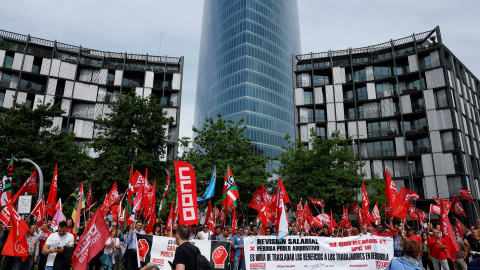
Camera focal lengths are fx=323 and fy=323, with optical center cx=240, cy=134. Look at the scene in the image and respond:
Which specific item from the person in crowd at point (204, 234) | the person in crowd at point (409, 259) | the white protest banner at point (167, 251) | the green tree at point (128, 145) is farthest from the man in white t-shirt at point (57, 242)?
the green tree at point (128, 145)

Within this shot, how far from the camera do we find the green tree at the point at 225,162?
2608cm

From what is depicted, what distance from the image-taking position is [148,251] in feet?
33.2

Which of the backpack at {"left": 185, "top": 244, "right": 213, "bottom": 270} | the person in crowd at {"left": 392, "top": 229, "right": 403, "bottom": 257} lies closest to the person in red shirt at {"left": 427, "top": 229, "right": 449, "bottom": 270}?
the person in crowd at {"left": 392, "top": 229, "right": 403, "bottom": 257}

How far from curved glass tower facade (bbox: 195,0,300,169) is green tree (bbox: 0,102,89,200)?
124 feet

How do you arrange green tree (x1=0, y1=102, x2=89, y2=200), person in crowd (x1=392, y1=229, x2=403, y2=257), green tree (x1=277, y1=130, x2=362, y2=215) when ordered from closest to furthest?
person in crowd (x1=392, y1=229, x2=403, y2=257) → green tree (x1=0, y1=102, x2=89, y2=200) → green tree (x1=277, y1=130, x2=362, y2=215)

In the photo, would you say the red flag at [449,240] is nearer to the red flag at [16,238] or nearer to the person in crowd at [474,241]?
the person in crowd at [474,241]

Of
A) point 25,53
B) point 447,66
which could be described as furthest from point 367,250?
point 25,53

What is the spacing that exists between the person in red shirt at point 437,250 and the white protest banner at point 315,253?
1619mm

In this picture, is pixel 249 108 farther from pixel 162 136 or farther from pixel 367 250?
pixel 367 250

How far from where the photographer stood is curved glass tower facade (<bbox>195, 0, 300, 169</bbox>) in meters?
65.1

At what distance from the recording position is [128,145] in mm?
25969

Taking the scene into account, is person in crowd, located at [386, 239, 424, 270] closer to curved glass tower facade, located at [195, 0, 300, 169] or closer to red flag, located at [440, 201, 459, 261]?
red flag, located at [440, 201, 459, 261]

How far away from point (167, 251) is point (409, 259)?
732 cm

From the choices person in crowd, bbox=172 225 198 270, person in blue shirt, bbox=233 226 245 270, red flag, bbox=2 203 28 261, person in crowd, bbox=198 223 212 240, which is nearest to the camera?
person in crowd, bbox=172 225 198 270
